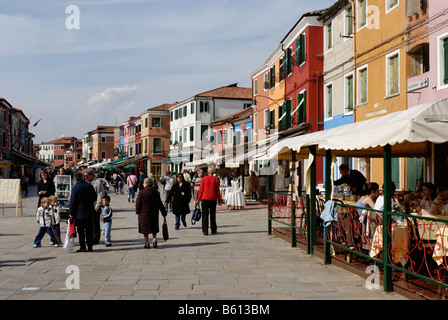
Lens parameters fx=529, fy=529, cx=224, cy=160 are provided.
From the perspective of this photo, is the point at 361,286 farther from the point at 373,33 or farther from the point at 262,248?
the point at 373,33

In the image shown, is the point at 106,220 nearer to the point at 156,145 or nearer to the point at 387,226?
the point at 387,226

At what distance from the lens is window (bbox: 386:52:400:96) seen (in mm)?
18786

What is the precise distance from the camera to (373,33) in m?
20.5

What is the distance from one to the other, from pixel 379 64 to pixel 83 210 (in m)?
13.6

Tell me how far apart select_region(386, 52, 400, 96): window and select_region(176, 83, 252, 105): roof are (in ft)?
136

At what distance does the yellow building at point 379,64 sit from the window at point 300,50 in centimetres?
589

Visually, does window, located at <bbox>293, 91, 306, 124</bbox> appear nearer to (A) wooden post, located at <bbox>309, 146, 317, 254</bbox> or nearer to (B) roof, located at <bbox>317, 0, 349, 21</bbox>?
(B) roof, located at <bbox>317, 0, 349, 21</bbox>

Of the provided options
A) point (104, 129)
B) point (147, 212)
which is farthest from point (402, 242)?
point (104, 129)

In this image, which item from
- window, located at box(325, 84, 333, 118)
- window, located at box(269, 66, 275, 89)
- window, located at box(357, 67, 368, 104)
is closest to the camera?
window, located at box(357, 67, 368, 104)

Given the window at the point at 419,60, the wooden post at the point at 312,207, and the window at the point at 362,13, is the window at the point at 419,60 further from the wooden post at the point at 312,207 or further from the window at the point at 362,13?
the wooden post at the point at 312,207

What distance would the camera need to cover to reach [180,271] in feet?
28.2

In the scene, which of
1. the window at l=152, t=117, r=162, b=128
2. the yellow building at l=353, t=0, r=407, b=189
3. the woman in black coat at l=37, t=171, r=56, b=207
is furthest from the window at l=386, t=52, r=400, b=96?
the window at l=152, t=117, r=162, b=128

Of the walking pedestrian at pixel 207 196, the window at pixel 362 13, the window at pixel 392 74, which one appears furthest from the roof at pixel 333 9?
the walking pedestrian at pixel 207 196
